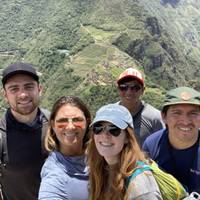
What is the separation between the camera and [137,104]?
6.68 m

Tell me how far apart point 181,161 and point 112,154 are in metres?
1.06

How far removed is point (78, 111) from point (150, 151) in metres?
0.92

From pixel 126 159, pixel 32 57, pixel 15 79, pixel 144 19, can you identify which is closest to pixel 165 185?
pixel 126 159

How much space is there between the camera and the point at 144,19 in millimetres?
153375

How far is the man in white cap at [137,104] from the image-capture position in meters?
6.41

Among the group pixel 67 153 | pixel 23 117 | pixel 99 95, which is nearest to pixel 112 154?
pixel 67 153

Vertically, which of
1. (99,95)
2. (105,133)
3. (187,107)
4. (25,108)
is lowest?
(105,133)

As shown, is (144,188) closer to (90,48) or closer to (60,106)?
(60,106)

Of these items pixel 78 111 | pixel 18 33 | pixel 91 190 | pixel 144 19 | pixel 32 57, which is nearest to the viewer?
pixel 91 190

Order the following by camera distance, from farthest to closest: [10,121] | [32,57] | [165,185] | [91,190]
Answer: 1. [32,57]
2. [10,121]
3. [91,190]
4. [165,185]

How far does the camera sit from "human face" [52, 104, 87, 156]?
13.2 ft

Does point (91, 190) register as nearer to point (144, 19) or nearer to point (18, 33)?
point (144, 19)

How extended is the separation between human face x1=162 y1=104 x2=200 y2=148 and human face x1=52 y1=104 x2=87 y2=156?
2.89ft

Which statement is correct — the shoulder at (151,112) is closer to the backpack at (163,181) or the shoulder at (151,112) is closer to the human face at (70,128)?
the human face at (70,128)
